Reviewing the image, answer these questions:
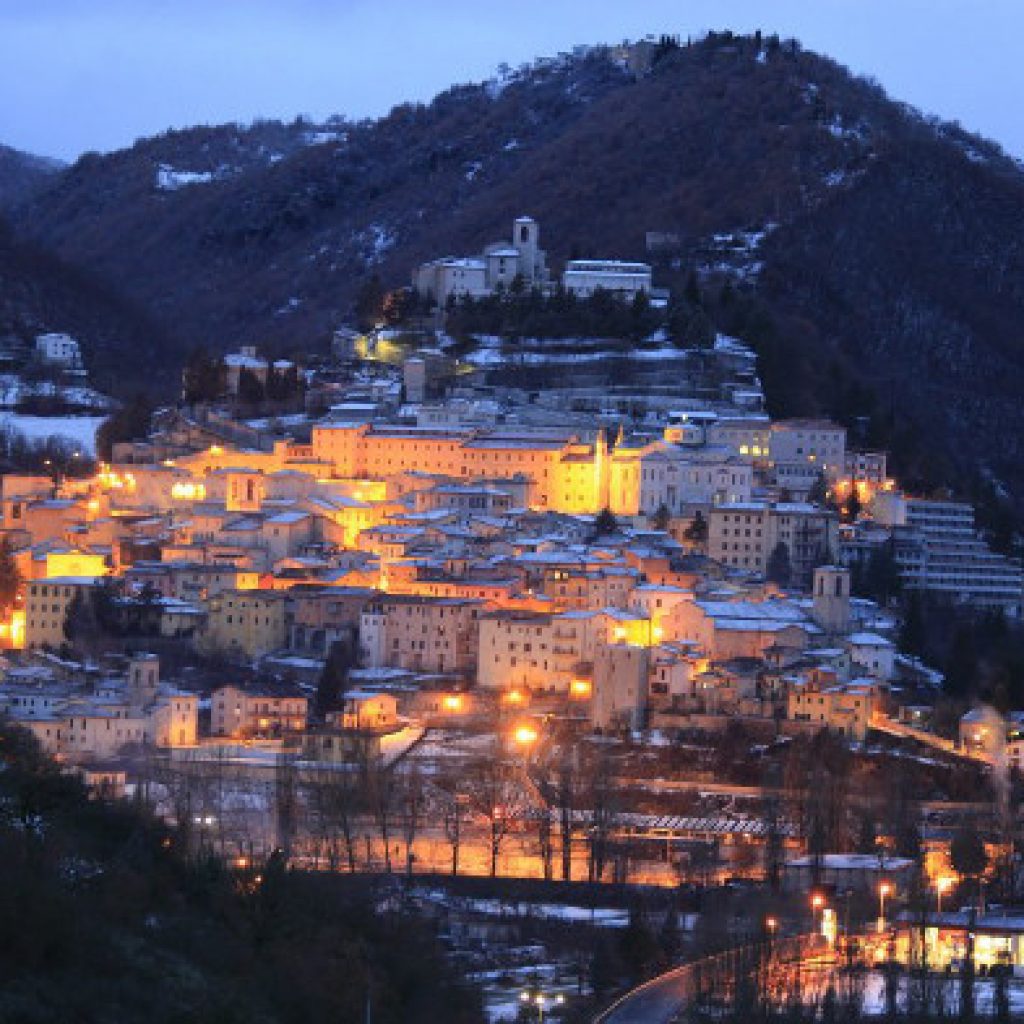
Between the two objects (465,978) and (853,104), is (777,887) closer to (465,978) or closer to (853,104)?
(465,978)

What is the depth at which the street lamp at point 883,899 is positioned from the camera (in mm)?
32875

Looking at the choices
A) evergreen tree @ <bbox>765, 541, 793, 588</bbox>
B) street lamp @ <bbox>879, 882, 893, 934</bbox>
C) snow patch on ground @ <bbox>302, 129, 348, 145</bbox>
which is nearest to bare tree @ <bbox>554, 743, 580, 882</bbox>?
street lamp @ <bbox>879, 882, 893, 934</bbox>

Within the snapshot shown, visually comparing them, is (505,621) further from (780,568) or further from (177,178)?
(177,178)

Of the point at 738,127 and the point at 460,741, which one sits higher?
the point at 738,127

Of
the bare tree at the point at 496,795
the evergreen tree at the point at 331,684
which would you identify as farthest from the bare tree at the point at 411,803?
the evergreen tree at the point at 331,684

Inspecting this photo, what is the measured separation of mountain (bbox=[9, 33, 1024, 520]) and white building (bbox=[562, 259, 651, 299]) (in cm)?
148

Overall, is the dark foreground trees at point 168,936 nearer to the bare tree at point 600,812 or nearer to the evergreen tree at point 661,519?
the bare tree at point 600,812

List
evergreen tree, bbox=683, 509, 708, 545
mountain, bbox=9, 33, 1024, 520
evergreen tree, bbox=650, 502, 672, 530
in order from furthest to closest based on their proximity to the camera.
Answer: mountain, bbox=9, 33, 1024, 520, evergreen tree, bbox=650, 502, 672, 530, evergreen tree, bbox=683, 509, 708, 545

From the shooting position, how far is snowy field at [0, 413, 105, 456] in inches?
2356

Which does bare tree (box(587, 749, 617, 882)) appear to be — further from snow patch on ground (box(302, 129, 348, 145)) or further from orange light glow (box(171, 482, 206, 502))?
snow patch on ground (box(302, 129, 348, 145))

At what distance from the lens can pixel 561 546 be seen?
47.6 m

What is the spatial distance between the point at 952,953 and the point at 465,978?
205 inches

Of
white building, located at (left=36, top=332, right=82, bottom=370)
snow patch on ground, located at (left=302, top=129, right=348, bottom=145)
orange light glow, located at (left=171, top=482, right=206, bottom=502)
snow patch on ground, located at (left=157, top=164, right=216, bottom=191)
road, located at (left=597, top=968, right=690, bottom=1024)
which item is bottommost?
road, located at (left=597, top=968, right=690, bottom=1024)

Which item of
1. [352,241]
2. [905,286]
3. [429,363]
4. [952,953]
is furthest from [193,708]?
[352,241]
